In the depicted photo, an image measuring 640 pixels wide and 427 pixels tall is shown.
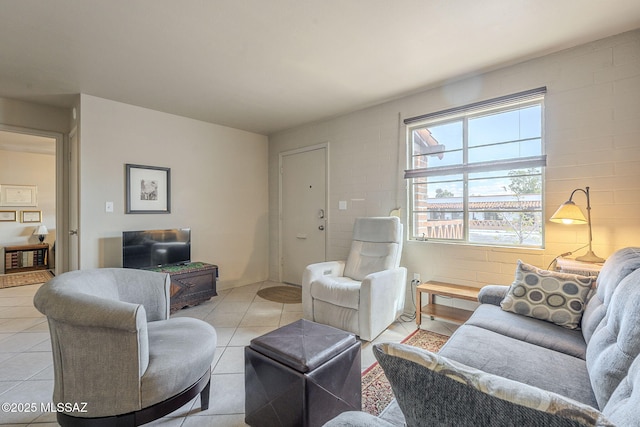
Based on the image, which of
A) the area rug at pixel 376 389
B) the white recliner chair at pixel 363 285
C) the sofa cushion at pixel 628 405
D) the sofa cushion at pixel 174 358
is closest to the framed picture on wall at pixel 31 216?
the sofa cushion at pixel 174 358

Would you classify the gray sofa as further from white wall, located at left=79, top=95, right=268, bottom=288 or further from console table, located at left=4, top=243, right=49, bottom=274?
console table, located at left=4, top=243, right=49, bottom=274

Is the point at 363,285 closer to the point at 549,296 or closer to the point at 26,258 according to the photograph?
the point at 549,296

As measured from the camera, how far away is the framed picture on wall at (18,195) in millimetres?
5387

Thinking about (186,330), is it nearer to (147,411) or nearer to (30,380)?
(147,411)

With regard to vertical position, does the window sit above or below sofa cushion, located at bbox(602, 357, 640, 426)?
above

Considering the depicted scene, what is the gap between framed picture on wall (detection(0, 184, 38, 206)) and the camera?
17.7 ft

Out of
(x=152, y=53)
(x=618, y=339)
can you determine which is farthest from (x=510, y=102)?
(x=152, y=53)

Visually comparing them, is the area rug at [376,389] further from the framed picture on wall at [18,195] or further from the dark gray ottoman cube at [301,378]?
the framed picture on wall at [18,195]

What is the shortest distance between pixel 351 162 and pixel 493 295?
2193mm

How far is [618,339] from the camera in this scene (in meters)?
1.06

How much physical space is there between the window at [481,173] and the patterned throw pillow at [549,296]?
77 centimetres

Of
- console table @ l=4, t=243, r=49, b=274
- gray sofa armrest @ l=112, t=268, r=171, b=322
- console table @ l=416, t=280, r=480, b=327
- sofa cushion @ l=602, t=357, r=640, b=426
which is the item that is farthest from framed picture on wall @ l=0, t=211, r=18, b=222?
sofa cushion @ l=602, t=357, r=640, b=426

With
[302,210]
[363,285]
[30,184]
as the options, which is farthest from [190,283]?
[30,184]

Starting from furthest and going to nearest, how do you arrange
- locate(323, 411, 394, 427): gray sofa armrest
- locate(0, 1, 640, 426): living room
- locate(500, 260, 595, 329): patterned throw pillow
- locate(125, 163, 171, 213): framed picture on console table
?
locate(125, 163, 171, 213): framed picture on console table
locate(0, 1, 640, 426): living room
locate(500, 260, 595, 329): patterned throw pillow
locate(323, 411, 394, 427): gray sofa armrest
